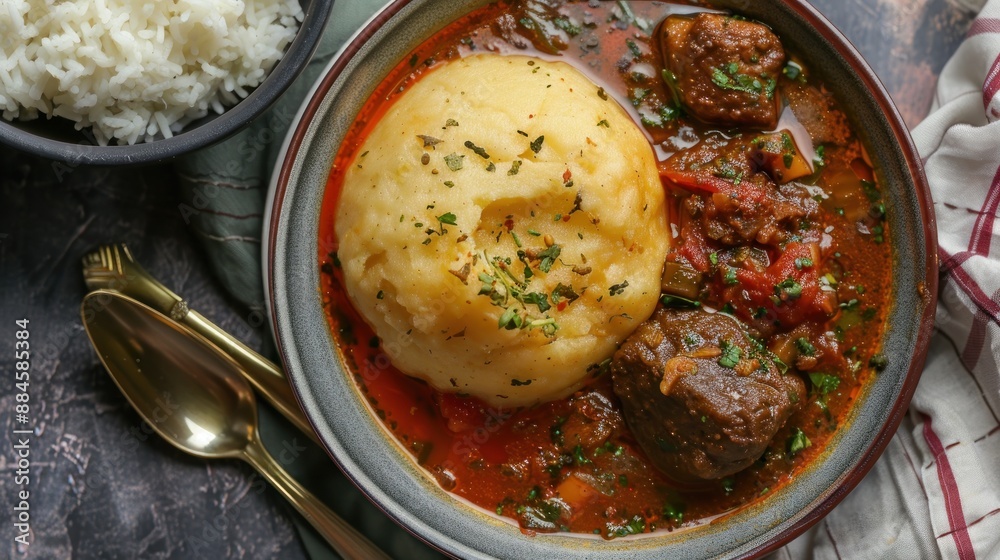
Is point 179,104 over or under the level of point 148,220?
over

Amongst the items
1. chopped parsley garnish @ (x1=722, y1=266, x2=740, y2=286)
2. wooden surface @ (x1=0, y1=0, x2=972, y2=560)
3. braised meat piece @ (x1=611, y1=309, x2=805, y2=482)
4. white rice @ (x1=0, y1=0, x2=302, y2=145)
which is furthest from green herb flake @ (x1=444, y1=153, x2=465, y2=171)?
wooden surface @ (x1=0, y1=0, x2=972, y2=560)

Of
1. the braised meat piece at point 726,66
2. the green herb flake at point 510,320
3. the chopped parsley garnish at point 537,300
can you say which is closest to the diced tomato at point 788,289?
the braised meat piece at point 726,66

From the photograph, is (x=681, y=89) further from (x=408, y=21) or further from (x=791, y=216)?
(x=408, y=21)

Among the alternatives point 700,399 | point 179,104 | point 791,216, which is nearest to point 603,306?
point 700,399

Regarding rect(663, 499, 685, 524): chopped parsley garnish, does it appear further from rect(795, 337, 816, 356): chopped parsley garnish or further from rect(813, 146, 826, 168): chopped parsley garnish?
rect(813, 146, 826, 168): chopped parsley garnish

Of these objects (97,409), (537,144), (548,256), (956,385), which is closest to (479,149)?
(537,144)
